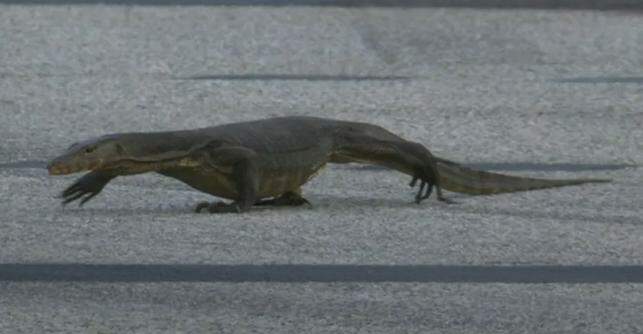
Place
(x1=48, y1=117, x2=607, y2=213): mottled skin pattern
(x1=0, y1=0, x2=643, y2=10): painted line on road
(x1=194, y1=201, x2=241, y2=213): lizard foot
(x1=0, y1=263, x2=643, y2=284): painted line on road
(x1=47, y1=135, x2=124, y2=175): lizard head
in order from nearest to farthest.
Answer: (x1=0, y1=263, x2=643, y2=284): painted line on road < (x1=47, y1=135, x2=124, y2=175): lizard head < (x1=48, y1=117, x2=607, y2=213): mottled skin pattern < (x1=194, y1=201, x2=241, y2=213): lizard foot < (x1=0, y1=0, x2=643, y2=10): painted line on road

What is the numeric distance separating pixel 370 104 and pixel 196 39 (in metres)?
2.75

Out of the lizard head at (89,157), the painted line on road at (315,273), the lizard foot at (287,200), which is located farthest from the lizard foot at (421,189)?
the lizard head at (89,157)

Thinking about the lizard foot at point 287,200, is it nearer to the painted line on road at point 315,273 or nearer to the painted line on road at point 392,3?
the painted line on road at point 315,273

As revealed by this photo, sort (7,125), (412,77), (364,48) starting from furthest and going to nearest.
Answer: (364,48)
(412,77)
(7,125)

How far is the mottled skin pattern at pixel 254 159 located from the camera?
7855 mm

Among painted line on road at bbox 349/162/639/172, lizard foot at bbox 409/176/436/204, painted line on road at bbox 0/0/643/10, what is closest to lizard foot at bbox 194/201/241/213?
lizard foot at bbox 409/176/436/204

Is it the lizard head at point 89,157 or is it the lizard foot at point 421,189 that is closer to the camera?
the lizard head at point 89,157

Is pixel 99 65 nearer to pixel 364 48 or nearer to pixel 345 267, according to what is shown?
pixel 364 48

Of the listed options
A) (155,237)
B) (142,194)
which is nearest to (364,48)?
(142,194)

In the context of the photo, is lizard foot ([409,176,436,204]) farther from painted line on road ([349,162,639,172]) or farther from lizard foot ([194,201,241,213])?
painted line on road ([349,162,639,172])

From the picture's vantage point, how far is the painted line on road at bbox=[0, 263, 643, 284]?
707 centimetres

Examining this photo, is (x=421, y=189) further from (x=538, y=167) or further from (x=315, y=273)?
(x=315, y=273)

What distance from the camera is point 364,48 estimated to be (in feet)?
46.5

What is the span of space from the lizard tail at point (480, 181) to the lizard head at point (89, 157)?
1.54m
